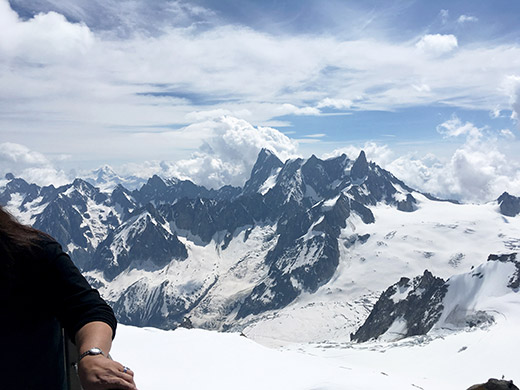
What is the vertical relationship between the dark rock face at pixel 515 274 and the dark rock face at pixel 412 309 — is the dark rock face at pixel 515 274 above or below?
above

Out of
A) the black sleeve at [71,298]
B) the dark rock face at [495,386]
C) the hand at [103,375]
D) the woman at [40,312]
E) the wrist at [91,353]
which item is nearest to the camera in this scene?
the hand at [103,375]

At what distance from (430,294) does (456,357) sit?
77.6m

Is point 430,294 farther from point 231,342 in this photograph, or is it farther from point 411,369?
point 231,342

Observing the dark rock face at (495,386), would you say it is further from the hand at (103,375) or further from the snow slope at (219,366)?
the hand at (103,375)

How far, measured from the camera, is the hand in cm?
376

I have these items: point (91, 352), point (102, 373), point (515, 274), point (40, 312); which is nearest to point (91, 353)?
point (91, 352)

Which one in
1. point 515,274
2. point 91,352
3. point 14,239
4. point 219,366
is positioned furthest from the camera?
point 515,274

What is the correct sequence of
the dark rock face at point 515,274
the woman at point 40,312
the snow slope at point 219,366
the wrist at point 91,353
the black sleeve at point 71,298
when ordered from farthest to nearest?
the dark rock face at point 515,274 < the snow slope at point 219,366 < the black sleeve at point 71,298 < the woman at point 40,312 < the wrist at point 91,353

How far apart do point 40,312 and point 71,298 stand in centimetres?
38

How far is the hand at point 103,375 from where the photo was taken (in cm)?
376

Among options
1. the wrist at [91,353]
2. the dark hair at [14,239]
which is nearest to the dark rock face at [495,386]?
the wrist at [91,353]

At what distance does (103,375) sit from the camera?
12.5 feet

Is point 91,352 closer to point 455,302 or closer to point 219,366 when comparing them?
point 219,366

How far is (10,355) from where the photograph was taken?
13.7 ft
